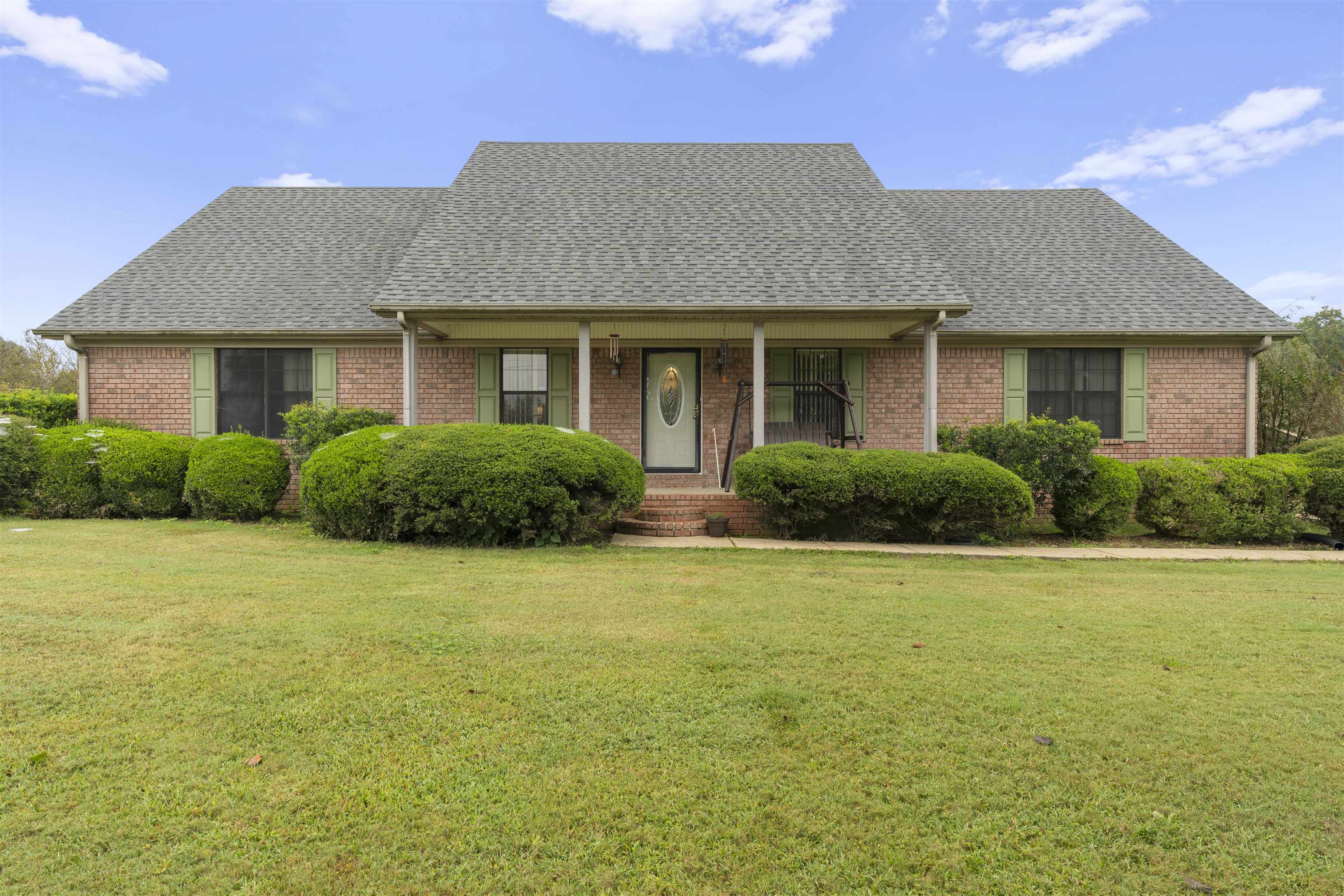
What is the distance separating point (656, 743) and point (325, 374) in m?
9.87

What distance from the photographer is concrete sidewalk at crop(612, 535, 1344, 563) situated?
698cm

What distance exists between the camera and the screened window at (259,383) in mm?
10281

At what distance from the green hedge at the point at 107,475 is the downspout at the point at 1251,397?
1591 cm

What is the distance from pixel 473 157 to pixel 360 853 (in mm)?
12608

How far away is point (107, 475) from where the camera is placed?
830 centimetres

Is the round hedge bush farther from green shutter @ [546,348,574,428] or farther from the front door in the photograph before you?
the front door

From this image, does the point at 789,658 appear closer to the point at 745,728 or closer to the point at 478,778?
the point at 745,728

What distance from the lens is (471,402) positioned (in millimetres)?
10453

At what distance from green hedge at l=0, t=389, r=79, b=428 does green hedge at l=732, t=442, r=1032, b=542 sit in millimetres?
10693

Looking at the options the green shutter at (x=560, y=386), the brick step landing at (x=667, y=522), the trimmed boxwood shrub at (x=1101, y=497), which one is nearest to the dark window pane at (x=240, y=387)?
the green shutter at (x=560, y=386)

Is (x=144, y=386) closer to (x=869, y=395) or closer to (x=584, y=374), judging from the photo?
(x=584, y=374)

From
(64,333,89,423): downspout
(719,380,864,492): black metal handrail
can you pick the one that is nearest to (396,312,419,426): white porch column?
(719,380,864,492): black metal handrail

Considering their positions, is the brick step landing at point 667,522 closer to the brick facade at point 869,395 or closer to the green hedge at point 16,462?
the brick facade at point 869,395

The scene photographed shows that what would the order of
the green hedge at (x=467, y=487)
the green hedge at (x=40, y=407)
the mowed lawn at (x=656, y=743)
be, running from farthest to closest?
the green hedge at (x=40, y=407) < the green hedge at (x=467, y=487) < the mowed lawn at (x=656, y=743)
